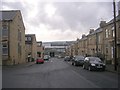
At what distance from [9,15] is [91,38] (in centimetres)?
2703

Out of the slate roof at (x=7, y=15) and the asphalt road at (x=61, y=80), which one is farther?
the slate roof at (x=7, y=15)

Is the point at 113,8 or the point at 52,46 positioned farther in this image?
the point at 52,46

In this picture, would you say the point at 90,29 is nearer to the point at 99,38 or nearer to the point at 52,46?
the point at 99,38

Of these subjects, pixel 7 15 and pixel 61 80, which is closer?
pixel 61 80

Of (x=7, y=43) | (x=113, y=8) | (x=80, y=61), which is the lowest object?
(x=80, y=61)

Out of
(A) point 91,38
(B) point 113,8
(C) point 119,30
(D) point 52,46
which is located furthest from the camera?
(D) point 52,46

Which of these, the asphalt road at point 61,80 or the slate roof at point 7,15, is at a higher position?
the slate roof at point 7,15

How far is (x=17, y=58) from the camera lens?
4769cm

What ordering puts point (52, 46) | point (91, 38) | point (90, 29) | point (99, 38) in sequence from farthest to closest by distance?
point (52, 46) → point (90, 29) → point (91, 38) → point (99, 38)

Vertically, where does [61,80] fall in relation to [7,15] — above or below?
below

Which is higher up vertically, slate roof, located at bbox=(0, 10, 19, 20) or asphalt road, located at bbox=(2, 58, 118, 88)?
slate roof, located at bbox=(0, 10, 19, 20)

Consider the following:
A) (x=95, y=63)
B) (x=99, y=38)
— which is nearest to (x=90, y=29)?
(x=99, y=38)

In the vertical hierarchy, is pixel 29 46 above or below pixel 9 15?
below

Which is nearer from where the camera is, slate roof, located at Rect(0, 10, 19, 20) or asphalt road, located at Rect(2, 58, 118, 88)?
asphalt road, located at Rect(2, 58, 118, 88)
